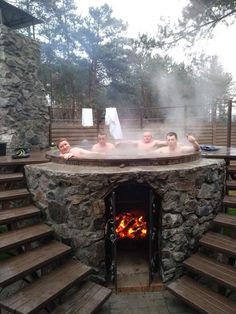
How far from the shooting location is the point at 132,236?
4027 mm

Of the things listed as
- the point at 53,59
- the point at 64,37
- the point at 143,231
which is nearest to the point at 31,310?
the point at 143,231

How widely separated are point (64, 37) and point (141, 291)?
13.7 meters

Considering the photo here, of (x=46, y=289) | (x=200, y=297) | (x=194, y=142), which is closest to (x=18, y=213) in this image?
(x=46, y=289)

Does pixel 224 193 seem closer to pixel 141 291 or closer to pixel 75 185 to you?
pixel 141 291

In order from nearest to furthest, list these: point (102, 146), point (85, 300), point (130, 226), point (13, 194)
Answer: point (85, 300) < point (13, 194) < point (130, 226) < point (102, 146)

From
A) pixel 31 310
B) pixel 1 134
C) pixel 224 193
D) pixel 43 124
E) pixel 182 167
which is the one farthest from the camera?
pixel 43 124

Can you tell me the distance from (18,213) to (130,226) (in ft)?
4.82

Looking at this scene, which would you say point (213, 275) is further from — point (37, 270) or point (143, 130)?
point (143, 130)

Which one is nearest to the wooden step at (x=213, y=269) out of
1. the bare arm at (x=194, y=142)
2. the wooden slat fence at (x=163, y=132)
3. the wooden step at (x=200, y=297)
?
the wooden step at (x=200, y=297)

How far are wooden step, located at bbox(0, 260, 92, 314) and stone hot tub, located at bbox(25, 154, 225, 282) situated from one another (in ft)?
0.74

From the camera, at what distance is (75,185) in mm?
3131

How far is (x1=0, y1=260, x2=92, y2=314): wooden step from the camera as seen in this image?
2430mm

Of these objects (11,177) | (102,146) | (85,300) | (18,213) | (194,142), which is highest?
(194,142)

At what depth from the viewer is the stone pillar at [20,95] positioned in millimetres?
5602
